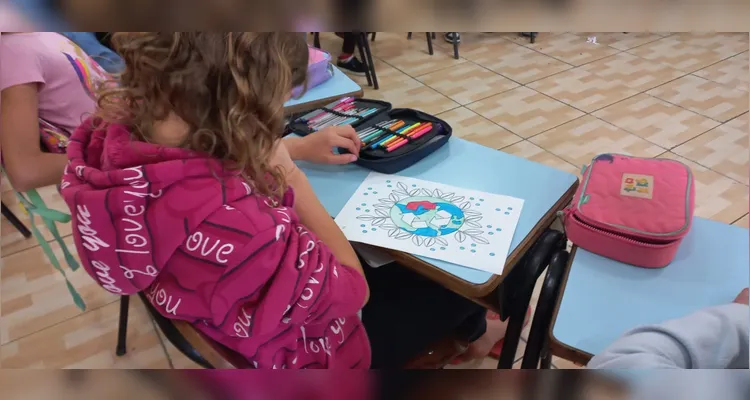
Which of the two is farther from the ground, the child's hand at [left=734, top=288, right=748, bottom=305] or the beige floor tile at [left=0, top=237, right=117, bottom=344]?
the child's hand at [left=734, top=288, right=748, bottom=305]

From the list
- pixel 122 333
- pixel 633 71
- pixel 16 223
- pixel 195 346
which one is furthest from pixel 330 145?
pixel 633 71

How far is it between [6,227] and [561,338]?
74.3 inches

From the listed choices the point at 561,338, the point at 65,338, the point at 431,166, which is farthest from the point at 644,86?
the point at 65,338

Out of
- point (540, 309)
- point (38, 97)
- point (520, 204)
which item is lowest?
point (540, 309)

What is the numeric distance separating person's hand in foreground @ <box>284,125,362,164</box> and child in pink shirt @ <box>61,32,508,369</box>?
29cm

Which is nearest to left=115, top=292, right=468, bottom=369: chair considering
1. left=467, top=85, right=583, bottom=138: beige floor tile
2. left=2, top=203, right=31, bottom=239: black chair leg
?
left=2, top=203, right=31, bottom=239: black chair leg

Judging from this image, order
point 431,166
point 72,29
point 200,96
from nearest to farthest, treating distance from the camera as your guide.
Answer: point 72,29
point 200,96
point 431,166

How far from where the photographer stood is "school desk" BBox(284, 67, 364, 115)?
4.20 feet

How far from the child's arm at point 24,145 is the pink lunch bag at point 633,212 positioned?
1.04 meters

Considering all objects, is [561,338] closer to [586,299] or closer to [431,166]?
[586,299]

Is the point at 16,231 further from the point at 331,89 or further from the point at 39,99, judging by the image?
the point at 331,89

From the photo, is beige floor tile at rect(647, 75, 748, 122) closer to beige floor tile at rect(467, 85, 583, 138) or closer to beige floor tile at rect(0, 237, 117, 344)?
beige floor tile at rect(467, 85, 583, 138)

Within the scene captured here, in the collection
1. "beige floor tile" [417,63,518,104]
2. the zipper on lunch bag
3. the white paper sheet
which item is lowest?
"beige floor tile" [417,63,518,104]

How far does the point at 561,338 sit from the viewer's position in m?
0.78
